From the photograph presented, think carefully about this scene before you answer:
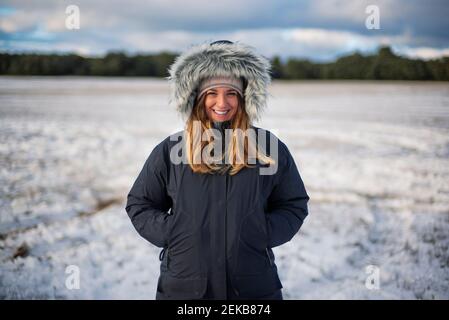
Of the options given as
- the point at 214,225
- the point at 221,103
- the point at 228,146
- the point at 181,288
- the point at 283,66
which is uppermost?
the point at 283,66

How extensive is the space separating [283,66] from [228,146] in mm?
26726

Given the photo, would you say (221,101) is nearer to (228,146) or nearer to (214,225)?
(228,146)

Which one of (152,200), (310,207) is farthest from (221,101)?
(310,207)

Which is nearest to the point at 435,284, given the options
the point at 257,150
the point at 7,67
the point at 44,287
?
the point at 257,150

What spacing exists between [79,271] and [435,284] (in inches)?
140

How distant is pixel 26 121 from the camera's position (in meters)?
10.9

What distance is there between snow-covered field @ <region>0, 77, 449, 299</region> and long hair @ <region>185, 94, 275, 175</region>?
204 cm

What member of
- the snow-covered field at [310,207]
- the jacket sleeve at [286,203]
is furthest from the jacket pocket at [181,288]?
the snow-covered field at [310,207]

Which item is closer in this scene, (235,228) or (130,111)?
(235,228)

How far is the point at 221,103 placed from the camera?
1.81 meters

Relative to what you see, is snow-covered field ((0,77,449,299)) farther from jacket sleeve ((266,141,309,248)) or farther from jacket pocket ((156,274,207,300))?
jacket sleeve ((266,141,309,248))
